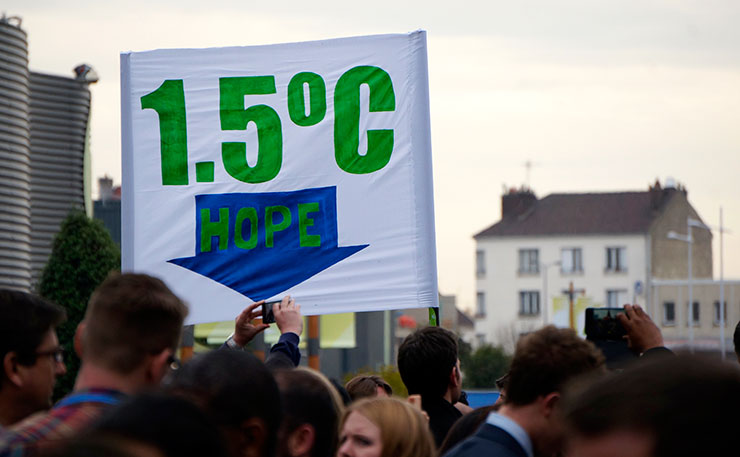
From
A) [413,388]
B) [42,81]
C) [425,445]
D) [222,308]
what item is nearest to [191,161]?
[222,308]

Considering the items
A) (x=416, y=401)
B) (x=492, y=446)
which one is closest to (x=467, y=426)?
(x=416, y=401)

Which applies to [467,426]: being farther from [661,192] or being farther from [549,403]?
[661,192]

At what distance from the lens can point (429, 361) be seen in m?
5.26

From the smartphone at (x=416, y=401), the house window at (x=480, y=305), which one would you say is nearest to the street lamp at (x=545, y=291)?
the house window at (x=480, y=305)

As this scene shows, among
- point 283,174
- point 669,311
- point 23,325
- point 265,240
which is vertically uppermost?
point 283,174

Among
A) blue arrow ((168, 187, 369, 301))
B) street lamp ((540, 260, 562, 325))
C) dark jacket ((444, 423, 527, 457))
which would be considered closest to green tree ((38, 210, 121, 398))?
blue arrow ((168, 187, 369, 301))

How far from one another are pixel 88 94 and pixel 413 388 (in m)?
18.6

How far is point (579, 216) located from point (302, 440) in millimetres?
94306

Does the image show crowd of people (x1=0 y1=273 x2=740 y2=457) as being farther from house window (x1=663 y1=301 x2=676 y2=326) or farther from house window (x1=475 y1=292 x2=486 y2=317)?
house window (x1=475 y1=292 x2=486 y2=317)

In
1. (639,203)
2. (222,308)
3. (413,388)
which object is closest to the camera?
(413,388)

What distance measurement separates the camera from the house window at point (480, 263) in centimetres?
9838

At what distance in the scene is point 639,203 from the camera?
93.6m

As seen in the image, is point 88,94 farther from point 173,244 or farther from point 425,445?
point 425,445

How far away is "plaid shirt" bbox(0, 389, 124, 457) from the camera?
8.87ft
